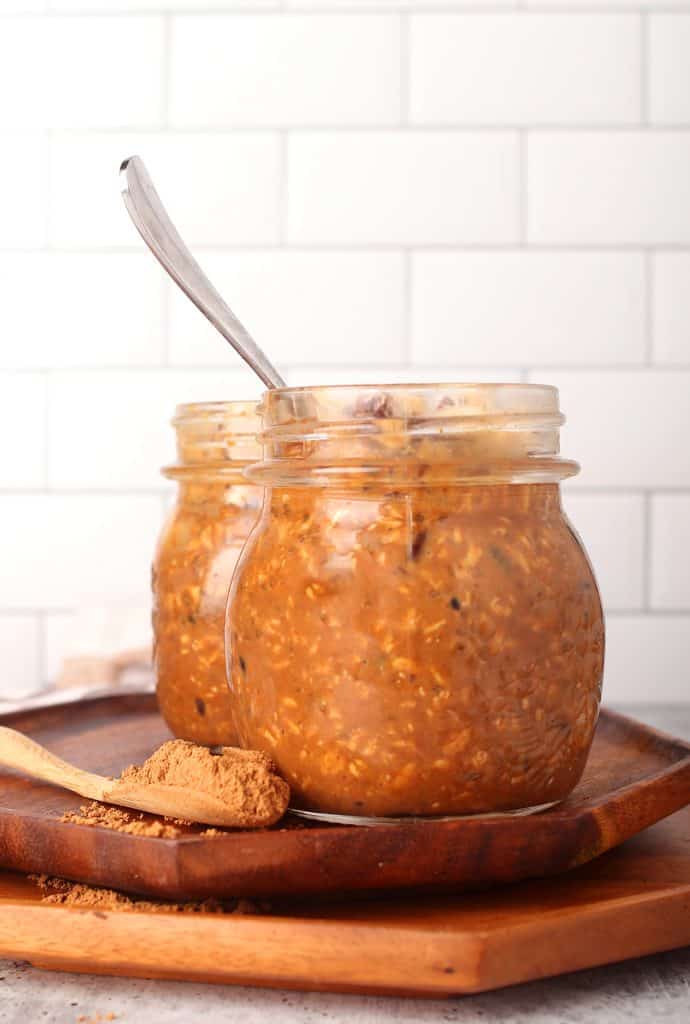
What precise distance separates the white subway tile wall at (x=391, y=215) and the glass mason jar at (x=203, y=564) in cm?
76

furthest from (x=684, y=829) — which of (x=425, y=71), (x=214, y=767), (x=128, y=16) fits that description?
(x=128, y=16)

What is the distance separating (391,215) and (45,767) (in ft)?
3.40

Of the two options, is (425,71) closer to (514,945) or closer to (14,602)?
(14,602)

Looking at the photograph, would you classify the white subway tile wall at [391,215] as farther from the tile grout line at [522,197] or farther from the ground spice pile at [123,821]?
the ground spice pile at [123,821]

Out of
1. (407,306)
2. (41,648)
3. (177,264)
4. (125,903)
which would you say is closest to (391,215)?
(407,306)

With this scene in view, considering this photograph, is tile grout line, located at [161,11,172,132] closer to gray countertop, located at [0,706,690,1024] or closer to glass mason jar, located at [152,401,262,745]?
glass mason jar, located at [152,401,262,745]

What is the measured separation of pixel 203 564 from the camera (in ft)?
2.53

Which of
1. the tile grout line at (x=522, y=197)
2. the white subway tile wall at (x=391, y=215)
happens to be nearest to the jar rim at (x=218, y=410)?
the white subway tile wall at (x=391, y=215)

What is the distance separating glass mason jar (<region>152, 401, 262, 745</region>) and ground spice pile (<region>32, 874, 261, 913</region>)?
0.19 m

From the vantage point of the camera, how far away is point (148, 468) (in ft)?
5.16

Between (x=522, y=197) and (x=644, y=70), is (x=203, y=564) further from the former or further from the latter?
(x=644, y=70)

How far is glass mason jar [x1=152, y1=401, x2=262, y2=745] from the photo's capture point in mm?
761

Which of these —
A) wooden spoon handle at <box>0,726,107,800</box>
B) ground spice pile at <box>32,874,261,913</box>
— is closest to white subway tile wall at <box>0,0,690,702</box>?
wooden spoon handle at <box>0,726,107,800</box>

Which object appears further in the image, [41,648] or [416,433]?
[41,648]
